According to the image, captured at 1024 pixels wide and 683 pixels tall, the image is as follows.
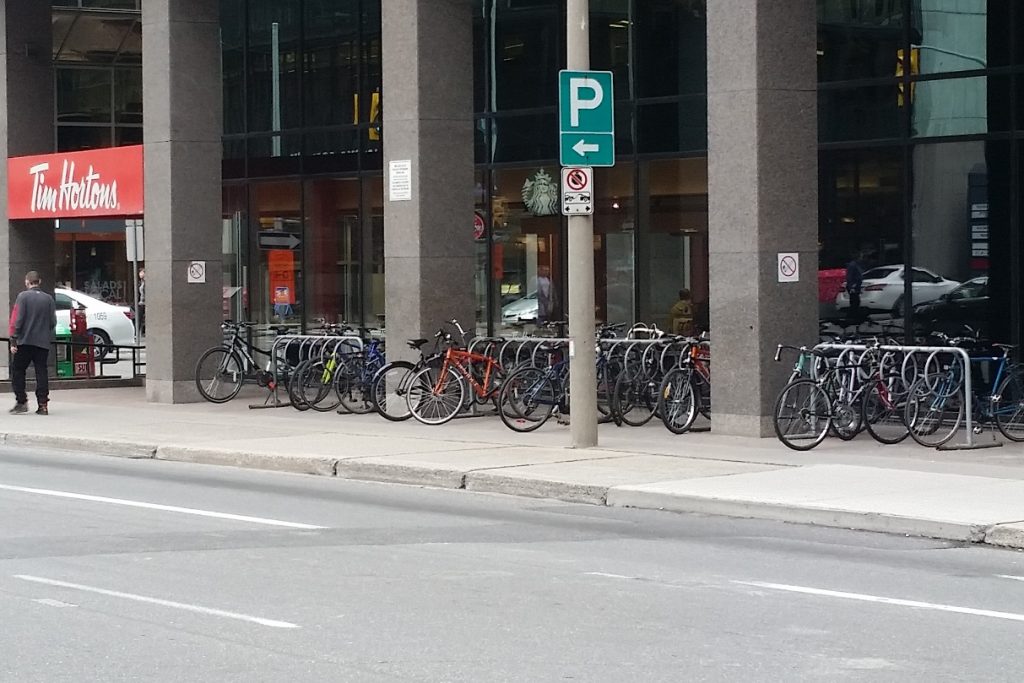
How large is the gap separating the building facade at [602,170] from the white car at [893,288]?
0.03 meters

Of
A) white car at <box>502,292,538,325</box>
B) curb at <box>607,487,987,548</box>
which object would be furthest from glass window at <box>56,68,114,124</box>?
curb at <box>607,487,987,548</box>

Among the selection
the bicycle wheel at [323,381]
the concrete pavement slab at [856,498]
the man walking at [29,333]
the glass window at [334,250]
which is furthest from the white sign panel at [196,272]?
the concrete pavement slab at [856,498]

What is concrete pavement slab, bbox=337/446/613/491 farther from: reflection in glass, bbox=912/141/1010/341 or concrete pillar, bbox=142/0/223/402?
concrete pillar, bbox=142/0/223/402

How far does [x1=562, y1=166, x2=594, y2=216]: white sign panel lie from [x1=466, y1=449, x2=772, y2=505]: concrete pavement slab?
2.62 meters

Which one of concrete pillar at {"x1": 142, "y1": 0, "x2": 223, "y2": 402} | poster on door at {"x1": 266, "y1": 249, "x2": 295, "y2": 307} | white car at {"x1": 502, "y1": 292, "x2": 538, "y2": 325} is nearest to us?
concrete pillar at {"x1": 142, "y1": 0, "x2": 223, "y2": 402}

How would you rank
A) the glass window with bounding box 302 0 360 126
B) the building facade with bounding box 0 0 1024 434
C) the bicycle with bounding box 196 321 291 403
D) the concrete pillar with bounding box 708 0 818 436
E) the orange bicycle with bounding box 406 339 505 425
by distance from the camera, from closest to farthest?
1. the concrete pillar with bounding box 708 0 818 436
2. the building facade with bounding box 0 0 1024 434
3. the orange bicycle with bounding box 406 339 505 425
4. the bicycle with bounding box 196 321 291 403
5. the glass window with bounding box 302 0 360 126

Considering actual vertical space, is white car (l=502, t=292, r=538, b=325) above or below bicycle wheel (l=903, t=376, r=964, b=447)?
above

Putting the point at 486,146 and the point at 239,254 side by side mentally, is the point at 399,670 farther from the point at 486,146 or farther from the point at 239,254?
the point at 239,254

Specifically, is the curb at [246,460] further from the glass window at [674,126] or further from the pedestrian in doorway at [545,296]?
the glass window at [674,126]

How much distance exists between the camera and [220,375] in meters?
24.6

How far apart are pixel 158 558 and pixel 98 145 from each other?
114 feet

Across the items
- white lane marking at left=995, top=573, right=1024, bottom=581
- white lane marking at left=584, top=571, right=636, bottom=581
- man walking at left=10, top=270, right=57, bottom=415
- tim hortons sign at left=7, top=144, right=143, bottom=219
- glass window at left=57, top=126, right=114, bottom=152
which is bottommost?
Result: white lane marking at left=995, top=573, right=1024, bottom=581

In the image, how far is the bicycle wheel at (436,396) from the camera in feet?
66.6

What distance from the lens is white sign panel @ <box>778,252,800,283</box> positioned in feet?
59.7
